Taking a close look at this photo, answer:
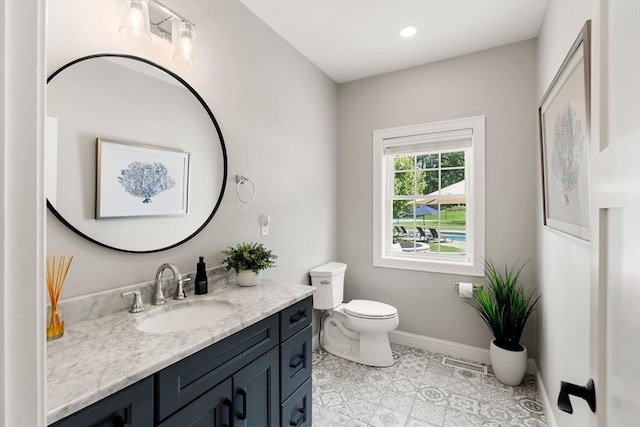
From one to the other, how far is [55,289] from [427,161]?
2.80m

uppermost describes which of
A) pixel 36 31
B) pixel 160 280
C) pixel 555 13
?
pixel 555 13

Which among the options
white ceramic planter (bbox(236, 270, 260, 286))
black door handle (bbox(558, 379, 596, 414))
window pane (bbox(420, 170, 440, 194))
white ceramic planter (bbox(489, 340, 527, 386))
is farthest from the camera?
window pane (bbox(420, 170, 440, 194))

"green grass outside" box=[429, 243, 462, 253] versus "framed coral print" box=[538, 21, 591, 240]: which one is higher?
"framed coral print" box=[538, 21, 591, 240]

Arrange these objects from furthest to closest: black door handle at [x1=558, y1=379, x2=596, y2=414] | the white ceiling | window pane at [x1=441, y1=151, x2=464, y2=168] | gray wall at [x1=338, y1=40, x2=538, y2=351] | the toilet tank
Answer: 1. window pane at [x1=441, y1=151, x2=464, y2=168]
2. the toilet tank
3. gray wall at [x1=338, y1=40, x2=538, y2=351]
4. the white ceiling
5. black door handle at [x1=558, y1=379, x2=596, y2=414]

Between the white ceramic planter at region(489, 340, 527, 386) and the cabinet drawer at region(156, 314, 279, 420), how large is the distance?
1.78 metres

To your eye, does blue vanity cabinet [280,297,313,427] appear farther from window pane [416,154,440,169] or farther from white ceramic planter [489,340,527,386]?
window pane [416,154,440,169]

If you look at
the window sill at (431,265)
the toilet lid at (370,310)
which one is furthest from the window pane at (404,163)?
the toilet lid at (370,310)

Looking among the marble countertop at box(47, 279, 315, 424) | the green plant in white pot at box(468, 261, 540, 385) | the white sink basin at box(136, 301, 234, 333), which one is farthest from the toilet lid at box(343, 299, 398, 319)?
the white sink basin at box(136, 301, 234, 333)

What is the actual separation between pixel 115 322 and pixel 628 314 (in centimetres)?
150

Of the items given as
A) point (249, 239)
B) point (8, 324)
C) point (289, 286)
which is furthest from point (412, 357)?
point (8, 324)

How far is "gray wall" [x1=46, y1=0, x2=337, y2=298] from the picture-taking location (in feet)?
3.92

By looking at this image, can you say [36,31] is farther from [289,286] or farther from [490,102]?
[490,102]

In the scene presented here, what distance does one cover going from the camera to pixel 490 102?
8.16ft

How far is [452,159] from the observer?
→ 2.76 meters
